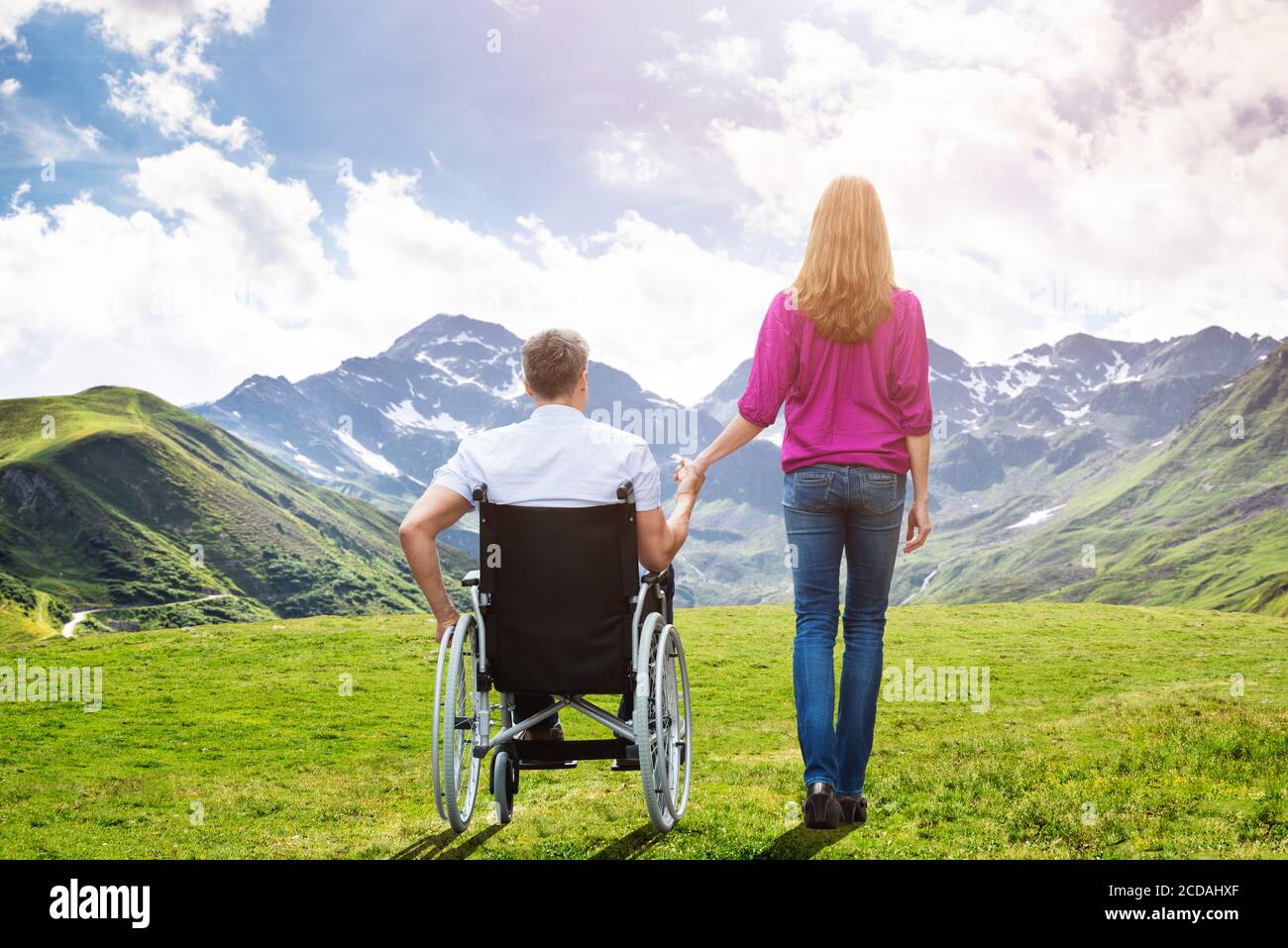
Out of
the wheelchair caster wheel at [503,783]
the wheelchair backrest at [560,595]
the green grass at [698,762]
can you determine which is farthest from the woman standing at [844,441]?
the wheelchair caster wheel at [503,783]

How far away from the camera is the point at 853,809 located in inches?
248

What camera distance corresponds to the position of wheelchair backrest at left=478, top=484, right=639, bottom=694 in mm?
6086

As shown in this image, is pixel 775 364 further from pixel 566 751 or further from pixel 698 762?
pixel 698 762

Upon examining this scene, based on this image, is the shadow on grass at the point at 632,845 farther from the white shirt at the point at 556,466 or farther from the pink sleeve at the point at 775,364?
the pink sleeve at the point at 775,364

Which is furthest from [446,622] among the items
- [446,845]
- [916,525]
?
[916,525]

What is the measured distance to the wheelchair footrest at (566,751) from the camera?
244 inches

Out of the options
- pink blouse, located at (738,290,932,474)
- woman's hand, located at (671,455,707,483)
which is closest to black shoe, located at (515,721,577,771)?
woman's hand, located at (671,455,707,483)

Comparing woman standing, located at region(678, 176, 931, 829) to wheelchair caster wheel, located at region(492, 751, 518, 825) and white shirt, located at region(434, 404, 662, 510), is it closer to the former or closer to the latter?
white shirt, located at region(434, 404, 662, 510)

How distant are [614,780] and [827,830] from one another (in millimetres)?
3468

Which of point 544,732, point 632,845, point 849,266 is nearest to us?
point 849,266

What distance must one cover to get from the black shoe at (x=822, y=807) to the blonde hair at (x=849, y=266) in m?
2.90

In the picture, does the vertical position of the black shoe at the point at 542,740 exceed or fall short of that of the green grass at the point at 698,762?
it exceeds it

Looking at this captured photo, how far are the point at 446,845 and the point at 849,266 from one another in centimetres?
465

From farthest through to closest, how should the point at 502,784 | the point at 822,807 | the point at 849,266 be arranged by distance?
the point at 502,784, the point at 822,807, the point at 849,266
